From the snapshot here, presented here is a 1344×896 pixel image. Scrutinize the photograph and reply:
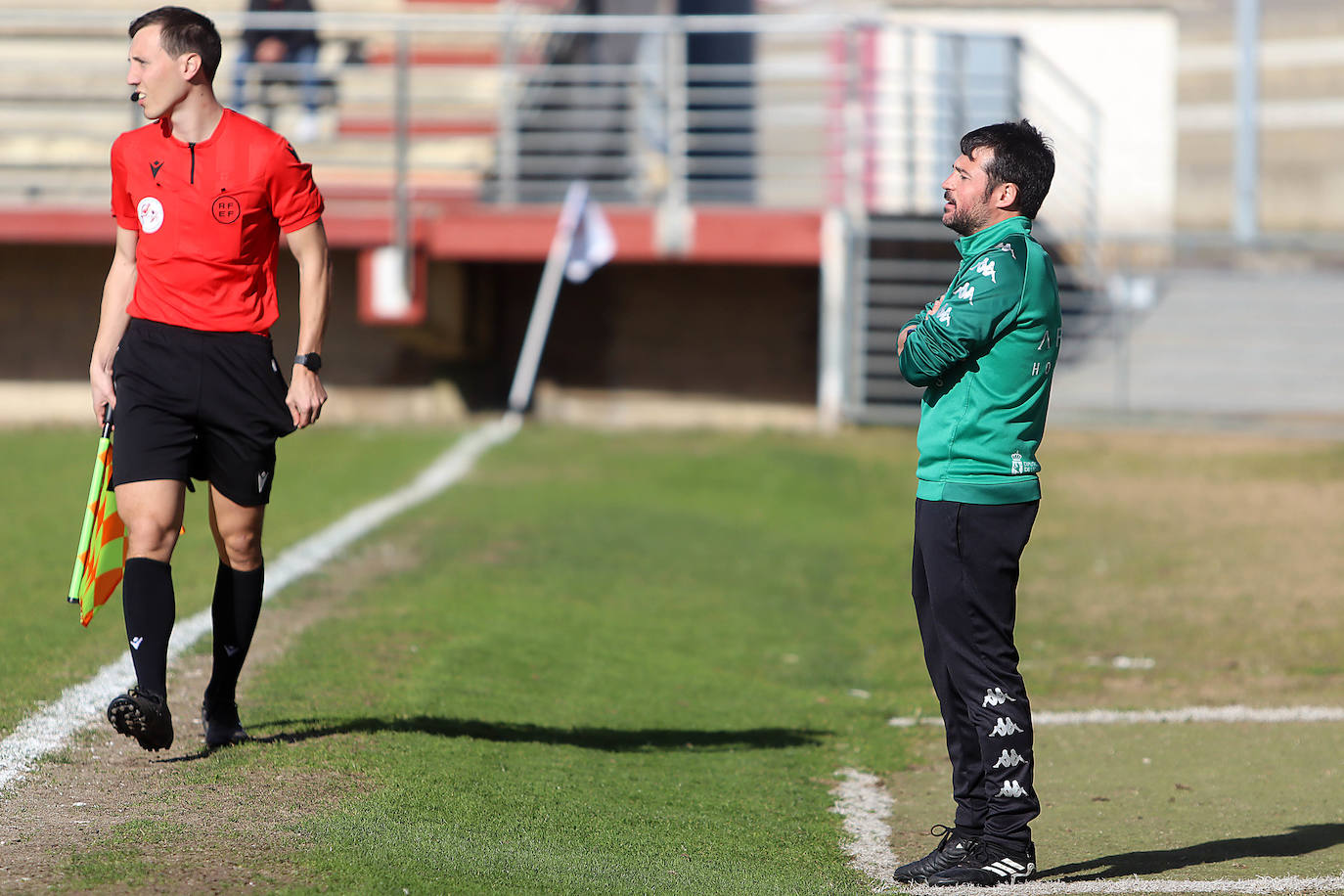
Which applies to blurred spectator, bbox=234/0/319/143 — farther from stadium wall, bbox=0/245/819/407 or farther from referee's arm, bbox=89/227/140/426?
referee's arm, bbox=89/227/140/426

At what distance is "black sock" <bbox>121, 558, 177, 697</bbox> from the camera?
4.67 metres

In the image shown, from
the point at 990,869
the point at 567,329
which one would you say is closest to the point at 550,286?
the point at 567,329

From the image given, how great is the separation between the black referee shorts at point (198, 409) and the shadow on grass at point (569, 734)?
936mm

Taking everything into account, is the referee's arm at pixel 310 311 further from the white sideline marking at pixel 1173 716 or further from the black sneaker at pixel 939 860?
the white sideline marking at pixel 1173 716

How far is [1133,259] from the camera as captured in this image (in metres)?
26.0

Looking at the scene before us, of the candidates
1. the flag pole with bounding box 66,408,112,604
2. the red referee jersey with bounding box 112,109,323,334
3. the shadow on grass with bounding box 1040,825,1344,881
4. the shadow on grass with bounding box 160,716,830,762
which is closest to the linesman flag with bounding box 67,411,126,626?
the flag pole with bounding box 66,408,112,604

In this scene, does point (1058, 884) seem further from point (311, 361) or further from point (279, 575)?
point (279, 575)

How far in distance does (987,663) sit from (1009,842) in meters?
0.46

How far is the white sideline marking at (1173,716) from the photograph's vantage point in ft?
21.7

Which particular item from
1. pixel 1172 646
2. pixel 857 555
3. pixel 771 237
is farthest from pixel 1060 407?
pixel 1172 646

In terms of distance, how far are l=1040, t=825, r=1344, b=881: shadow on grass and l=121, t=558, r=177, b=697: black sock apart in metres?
2.50

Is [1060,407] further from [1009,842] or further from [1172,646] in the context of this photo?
[1009,842]

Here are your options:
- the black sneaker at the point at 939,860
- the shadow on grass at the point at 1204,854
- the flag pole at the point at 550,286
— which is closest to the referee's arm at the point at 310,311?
the black sneaker at the point at 939,860

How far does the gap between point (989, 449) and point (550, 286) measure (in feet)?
36.9
